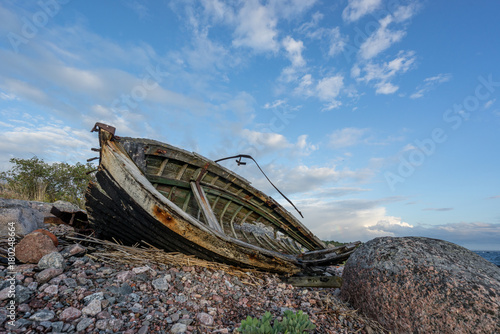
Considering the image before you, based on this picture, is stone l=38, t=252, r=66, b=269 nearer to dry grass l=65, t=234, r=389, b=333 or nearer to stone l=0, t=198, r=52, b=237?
dry grass l=65, t=234, r=389, b=333

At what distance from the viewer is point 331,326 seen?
9.09ft

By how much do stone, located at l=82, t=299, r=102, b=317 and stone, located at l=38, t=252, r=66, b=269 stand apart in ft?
2.47

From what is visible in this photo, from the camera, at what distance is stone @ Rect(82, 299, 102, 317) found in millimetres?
2199

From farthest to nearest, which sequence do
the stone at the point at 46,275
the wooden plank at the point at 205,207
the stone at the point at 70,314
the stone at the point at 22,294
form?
1. the wooden plank at the point at 205,207
2. the stone at the point at 46,275
3. the stone at the point at 22,294
4. the stone at the point at 70,314

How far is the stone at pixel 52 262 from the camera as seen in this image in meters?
2.69

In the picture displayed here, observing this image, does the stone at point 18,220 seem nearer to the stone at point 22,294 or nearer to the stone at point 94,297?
the stone at point 22,294

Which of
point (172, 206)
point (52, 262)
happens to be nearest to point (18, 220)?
point (52, 262)

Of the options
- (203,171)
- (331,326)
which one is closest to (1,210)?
(203,171)

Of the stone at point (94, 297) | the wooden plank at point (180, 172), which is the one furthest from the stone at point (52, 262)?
the wooden plank at point (180, 172)

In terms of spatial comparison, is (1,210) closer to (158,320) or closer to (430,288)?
(158,320)

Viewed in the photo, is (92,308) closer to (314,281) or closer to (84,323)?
(84,323)

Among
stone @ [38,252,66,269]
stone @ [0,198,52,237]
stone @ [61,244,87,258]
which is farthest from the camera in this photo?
stone @ [0,198,52,237]

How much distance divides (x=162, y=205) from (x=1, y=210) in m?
3.12

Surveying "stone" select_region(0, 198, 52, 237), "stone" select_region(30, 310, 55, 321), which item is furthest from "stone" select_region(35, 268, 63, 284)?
"stone" select_region(0, 198, 52, 237)
